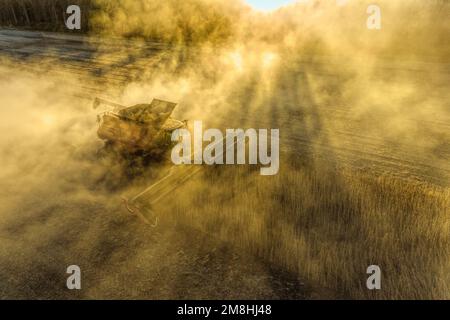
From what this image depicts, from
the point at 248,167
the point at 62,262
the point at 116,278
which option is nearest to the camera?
the point at 116,278

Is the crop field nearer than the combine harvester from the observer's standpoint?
Yes

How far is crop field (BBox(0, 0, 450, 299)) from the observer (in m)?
4.01

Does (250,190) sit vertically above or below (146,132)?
below

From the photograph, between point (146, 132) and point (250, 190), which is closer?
point (250, 190)

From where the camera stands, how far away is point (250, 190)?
525cm

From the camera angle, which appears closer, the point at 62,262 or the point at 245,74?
the point at 62,262

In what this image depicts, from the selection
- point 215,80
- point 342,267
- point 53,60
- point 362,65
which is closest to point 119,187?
point 342,267

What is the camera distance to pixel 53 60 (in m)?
14.4

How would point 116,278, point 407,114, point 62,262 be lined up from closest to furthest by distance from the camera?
point 116,278 → point 62,262 → point 407,114

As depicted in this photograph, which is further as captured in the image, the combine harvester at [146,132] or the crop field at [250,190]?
the combine harvester at [146,132]

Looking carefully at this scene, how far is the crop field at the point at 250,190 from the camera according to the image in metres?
4.01
